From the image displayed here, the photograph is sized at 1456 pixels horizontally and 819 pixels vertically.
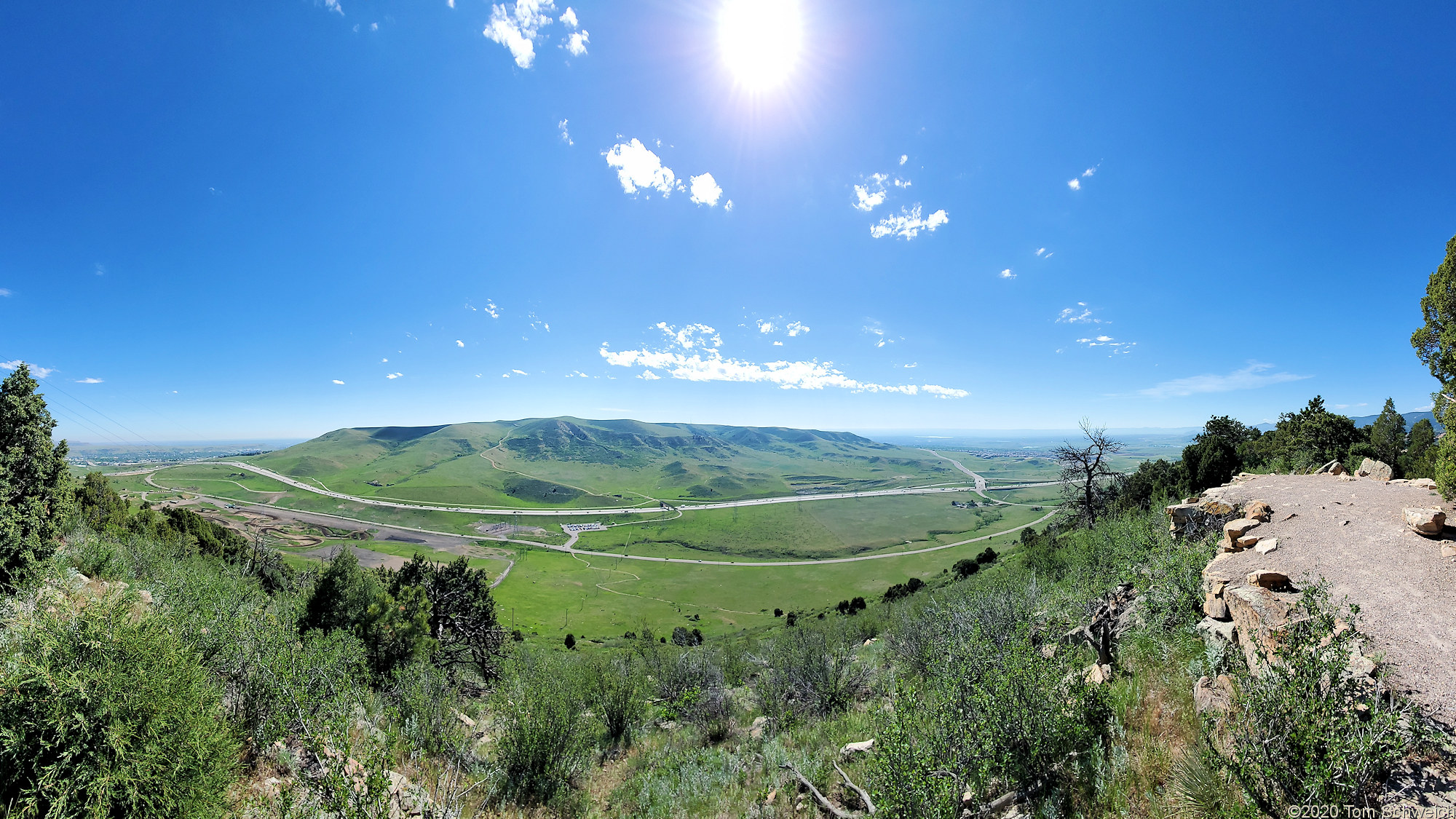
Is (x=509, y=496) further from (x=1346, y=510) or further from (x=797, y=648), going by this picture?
(x=1346, y=510)

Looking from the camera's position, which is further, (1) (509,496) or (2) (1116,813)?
(1) (509,496)

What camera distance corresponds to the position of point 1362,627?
7.93m

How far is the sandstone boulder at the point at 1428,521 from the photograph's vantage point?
10.2m

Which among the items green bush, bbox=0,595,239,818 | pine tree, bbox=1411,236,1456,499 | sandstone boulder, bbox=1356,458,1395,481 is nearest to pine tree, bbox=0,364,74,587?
green bush, bbox=0,595,239,818

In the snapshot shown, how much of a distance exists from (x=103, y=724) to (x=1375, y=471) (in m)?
37.7

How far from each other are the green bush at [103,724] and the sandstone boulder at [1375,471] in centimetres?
3529

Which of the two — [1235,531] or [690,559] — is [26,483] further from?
[690,559]

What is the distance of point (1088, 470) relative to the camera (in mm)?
26484

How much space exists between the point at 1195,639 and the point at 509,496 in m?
216

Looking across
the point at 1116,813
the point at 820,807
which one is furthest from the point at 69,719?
the point at 1116,813

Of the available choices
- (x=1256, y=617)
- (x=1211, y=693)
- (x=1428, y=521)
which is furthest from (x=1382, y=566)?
(x=1211, y=693)

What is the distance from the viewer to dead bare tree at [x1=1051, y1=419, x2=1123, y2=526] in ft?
83.3

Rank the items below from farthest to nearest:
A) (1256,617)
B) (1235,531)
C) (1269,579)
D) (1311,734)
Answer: (1235,531) → (1269,579) → (1256,617) → (1311,734)

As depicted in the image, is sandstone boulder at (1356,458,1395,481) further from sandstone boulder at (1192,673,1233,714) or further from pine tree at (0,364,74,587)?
pine tree at (0,364,74,587)
